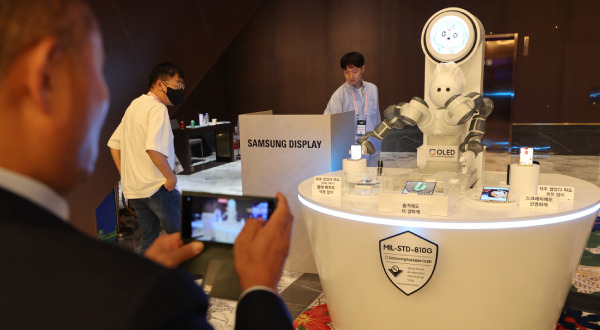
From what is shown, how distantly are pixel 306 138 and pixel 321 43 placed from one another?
652 cm

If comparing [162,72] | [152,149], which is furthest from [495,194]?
[162,72]

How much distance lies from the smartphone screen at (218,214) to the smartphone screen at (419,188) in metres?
1.33

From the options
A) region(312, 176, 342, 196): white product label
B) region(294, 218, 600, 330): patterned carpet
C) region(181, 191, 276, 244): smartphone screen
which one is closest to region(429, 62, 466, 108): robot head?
region(312, 176, 342, 196): white product label

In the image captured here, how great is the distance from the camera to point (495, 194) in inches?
81.4

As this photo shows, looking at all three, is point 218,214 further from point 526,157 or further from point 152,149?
point 152,149

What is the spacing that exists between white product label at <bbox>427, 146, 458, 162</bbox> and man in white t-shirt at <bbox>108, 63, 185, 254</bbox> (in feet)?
4.66

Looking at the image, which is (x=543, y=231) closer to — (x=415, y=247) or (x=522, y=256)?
(x=522, y=256)

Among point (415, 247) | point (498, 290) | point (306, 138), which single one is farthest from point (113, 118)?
point (498, 290)

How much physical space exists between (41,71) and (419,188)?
1749 millimetres

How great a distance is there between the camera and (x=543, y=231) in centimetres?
186

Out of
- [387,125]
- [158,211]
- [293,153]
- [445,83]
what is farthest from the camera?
[293,153]

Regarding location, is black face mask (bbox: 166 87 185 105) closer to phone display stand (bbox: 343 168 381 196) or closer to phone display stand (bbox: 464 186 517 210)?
phone display stand (bbox: 343 168 381 196)

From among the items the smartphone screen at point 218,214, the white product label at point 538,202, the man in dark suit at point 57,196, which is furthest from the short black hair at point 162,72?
the man in dark suit at point 57,196

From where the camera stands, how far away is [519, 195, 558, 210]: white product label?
1.92 metres
